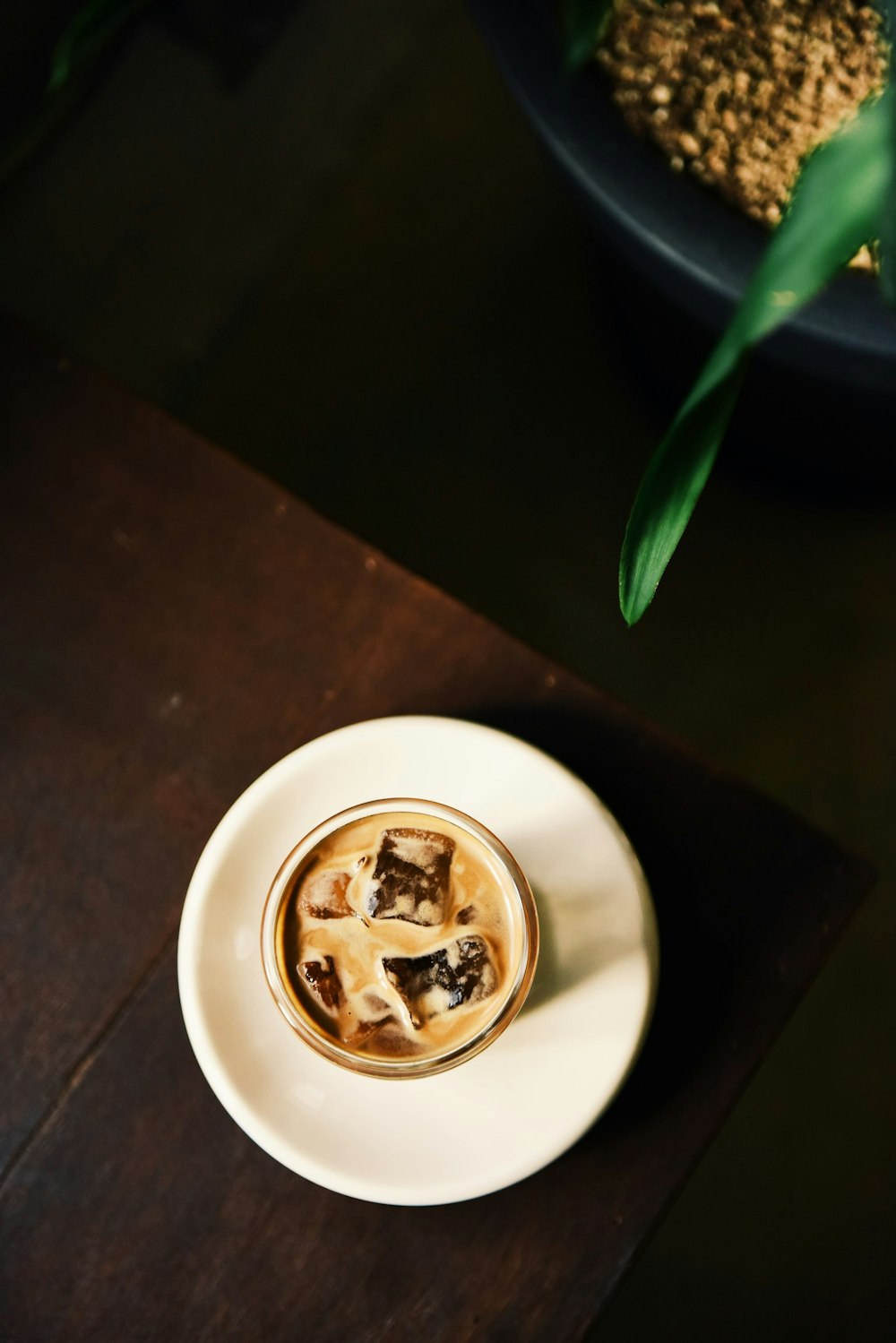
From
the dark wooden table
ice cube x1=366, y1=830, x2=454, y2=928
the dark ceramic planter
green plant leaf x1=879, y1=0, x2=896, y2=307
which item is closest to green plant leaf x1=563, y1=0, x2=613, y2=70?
the dark ceramic planter

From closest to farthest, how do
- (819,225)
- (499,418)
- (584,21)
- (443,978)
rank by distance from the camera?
(819,225), (584,21), (443,978), (499,418)

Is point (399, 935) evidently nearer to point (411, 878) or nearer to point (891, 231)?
point (411, 878)

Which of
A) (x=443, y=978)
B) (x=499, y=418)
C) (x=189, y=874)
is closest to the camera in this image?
(x=443, y=978)

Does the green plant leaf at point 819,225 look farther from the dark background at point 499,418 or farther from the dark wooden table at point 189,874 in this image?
the dark background at point 499,418

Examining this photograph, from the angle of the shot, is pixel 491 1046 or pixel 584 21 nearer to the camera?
pixel 584 21

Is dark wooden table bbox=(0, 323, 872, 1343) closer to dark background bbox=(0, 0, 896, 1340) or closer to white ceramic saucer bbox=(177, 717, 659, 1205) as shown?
white ceramic saucer bbox=(177, 717, 659, 1205)

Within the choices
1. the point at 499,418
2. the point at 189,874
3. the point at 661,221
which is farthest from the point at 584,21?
the point at 499,418
